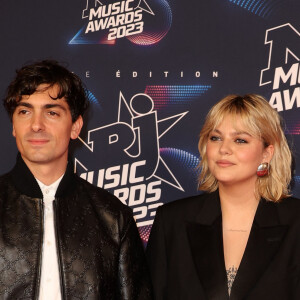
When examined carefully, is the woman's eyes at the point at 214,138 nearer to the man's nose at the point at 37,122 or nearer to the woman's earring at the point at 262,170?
the woman's earring at the point at 262,170

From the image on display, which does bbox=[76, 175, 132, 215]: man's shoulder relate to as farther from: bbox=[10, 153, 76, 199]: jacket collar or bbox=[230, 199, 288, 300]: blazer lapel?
bbox=[230, 199, 288, 300]: blazer lapel

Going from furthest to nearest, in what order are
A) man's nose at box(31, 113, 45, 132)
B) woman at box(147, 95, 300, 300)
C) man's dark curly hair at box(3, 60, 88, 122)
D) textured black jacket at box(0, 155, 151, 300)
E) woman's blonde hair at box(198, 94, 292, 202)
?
woman's blonde hair at box(198, 94, 292, 202) < woman at box(147, 95, 300, 300) < man's dark curly hair at box(3, 60, 88, 122) < man's nose at box(31, 113, 45, 132) < textured black jacket at box(0, 155, 151, 300)

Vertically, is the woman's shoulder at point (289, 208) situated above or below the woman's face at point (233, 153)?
below

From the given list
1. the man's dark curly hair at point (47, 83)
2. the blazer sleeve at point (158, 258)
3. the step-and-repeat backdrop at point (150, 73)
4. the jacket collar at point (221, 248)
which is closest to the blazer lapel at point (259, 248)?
the jacket collar at point (221, 248)

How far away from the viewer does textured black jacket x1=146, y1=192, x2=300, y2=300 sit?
3.05 m

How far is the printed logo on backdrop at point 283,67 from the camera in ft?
11.7

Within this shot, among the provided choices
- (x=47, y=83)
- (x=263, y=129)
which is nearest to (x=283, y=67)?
(x=263, y=129)

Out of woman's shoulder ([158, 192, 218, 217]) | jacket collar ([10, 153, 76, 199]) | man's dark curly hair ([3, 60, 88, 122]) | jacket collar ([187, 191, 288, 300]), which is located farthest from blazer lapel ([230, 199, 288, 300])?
man's dark curly hair ([3, 60, 88, 122])

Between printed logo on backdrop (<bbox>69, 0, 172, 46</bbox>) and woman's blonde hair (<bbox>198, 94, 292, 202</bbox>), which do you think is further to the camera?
printed logo on backdrop (<bbox>69, 0, 172, 46</bbox>)

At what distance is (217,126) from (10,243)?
4.01 ft

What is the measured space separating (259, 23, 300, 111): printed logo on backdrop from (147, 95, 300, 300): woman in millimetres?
304

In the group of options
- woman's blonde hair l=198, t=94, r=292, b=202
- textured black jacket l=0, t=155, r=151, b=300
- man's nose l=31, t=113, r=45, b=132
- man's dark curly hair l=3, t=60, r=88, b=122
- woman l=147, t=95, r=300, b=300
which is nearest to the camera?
textured black jacket l=0, t=155, r=151, b=300

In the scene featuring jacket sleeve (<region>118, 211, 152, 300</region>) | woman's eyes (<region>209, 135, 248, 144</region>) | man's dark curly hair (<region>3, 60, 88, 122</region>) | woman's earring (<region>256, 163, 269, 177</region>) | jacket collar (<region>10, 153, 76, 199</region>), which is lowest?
jacket sleeve (<region>118, 211, 152, 300</region>)

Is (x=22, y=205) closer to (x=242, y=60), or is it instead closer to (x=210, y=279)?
(x=210, y=279)
